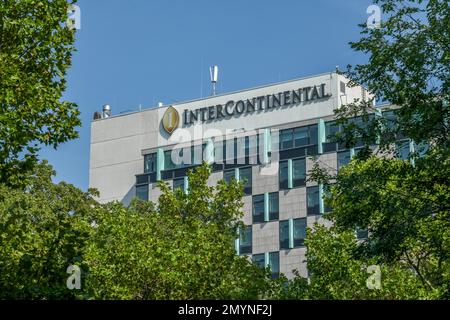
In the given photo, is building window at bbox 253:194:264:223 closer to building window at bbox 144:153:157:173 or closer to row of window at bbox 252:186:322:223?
row of window at bbox 252:186:322:223

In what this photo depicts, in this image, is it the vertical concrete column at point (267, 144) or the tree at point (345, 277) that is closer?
the tree at point (345, 277)

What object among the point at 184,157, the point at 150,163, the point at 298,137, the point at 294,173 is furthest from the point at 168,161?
the point at 298,137

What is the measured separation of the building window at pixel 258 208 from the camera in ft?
314

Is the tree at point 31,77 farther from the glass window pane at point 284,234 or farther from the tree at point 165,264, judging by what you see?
the glass window pane at point 284,234

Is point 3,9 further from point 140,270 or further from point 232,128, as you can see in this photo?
point 232,128

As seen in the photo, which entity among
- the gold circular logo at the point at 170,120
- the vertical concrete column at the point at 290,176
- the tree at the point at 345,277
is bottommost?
the tree at the point at 345,277

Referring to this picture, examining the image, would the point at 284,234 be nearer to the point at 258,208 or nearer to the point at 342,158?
the point at 258,208

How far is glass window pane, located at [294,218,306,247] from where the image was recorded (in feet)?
303

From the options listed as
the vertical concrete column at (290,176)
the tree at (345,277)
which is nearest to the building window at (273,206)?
the vertical concrete column at (290,176)

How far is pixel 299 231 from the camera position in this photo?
92750 mm

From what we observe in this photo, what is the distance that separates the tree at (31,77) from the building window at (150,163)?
72459 mm

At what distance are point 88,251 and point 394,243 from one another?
1639cm

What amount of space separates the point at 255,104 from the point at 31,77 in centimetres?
6977
